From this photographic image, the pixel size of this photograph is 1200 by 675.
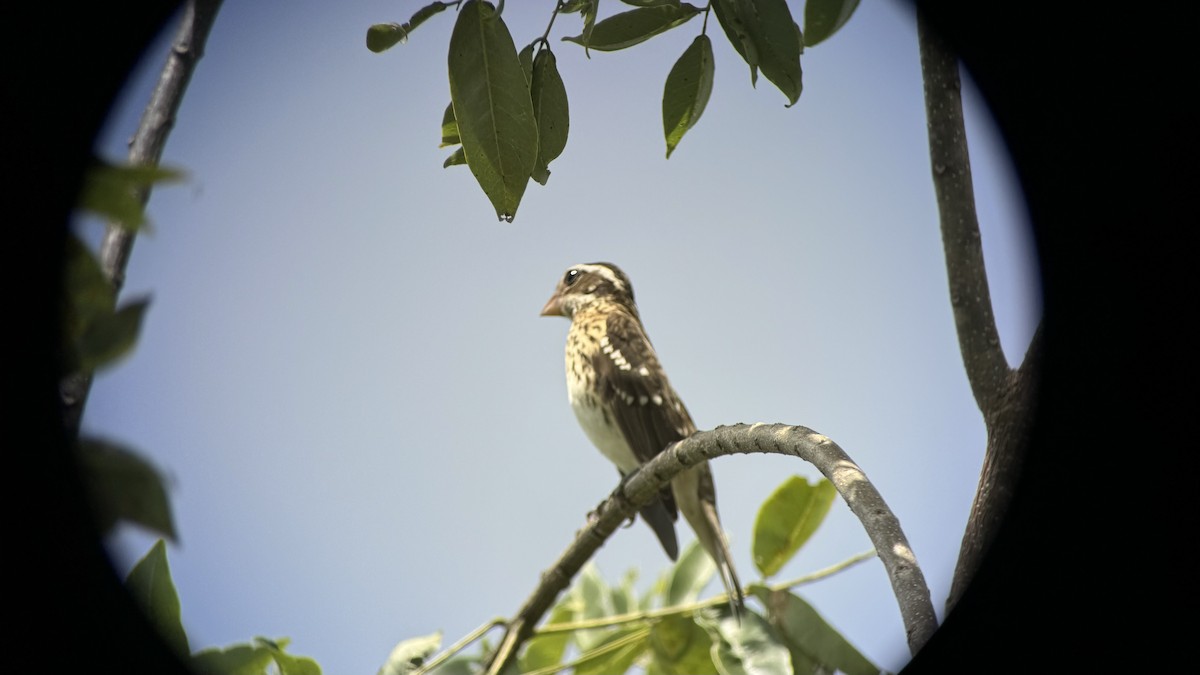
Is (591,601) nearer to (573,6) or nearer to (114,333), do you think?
(573,6)

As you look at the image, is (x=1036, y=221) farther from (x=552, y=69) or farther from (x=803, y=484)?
(x=803, y=484)

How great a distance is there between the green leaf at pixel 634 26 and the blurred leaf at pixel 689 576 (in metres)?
1.83

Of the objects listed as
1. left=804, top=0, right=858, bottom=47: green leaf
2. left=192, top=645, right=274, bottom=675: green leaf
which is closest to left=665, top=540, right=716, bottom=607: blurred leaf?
left=192, top=645, right=274, bottom=675: green leaf

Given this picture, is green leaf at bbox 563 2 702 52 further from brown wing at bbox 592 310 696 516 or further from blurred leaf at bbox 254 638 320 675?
brown wing at bbox 592 310 696 516

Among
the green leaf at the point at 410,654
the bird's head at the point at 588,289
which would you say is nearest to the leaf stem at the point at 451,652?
the green leaf at the point at 410,654

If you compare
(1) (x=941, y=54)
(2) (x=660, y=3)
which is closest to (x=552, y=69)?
(2) (x=660, y=3)

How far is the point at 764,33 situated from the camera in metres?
1.68

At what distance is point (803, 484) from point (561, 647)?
1.00 meters

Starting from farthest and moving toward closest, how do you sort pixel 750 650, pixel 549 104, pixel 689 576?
1. pixel 689 576
2. pixel 750 650
3. pixel 549 104

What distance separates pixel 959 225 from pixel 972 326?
0.70 ft

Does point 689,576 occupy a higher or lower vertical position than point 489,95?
lower

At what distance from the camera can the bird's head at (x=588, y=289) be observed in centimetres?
588

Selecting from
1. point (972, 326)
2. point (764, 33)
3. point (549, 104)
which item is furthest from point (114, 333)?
point (972, 326)

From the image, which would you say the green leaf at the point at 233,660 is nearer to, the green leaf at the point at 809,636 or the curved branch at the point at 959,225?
the green leaf at the point at 809,636
